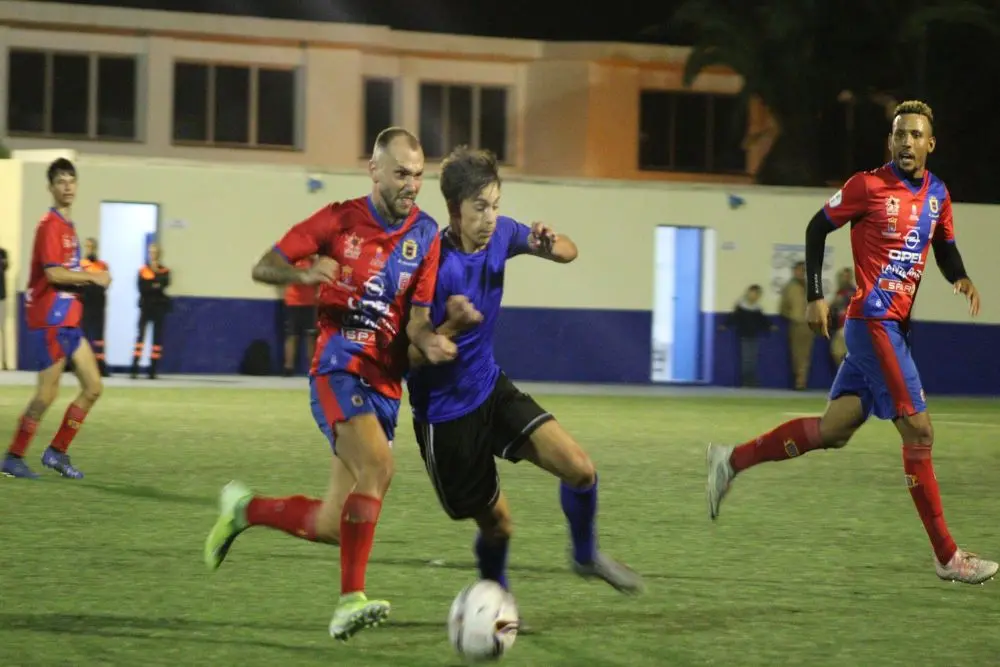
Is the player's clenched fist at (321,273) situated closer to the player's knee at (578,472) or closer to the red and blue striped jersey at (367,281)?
the red and blue striped jersey at (367,281)

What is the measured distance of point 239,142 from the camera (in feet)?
132

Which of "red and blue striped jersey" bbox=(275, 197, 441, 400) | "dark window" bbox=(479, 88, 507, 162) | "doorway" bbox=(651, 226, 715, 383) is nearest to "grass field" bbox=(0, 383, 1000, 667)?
"red and blue striped jersey" bbox=(275, 197, 441, 400)

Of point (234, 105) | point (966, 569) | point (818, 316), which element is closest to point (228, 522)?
point (818, 316)

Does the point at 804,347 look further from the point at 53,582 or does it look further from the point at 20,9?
the point at 53,582

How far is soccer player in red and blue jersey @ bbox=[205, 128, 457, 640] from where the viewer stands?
6855 mm

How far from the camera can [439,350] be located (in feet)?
21.6

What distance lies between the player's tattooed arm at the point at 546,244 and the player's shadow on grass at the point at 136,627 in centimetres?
183

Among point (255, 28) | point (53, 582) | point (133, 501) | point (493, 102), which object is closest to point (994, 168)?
point (493, 102)

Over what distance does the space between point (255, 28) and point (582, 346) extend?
13.6 metres

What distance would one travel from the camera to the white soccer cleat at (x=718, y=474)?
10047mm

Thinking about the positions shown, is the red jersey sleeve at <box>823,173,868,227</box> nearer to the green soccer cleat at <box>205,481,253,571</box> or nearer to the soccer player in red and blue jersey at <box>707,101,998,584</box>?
the soccer player in red and blue jersey at <box>707,101,998,584</box>

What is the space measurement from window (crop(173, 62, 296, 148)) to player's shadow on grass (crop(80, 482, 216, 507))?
28.1 m

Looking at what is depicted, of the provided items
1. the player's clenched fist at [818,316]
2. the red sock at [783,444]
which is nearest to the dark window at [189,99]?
the red sock at [783,444]

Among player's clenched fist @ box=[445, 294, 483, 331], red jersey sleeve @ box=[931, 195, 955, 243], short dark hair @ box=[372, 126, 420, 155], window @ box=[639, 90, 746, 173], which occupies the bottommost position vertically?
player's clenched fist @ box=[445, 294, 483, 331]
